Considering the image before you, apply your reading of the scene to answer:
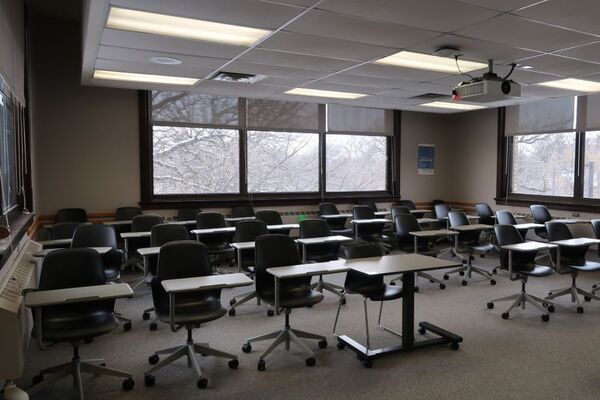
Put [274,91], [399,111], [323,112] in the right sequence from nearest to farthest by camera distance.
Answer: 1. [274,91]
2. [323,112]
3. [399,111]

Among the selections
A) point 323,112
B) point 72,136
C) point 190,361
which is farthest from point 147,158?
point 190,361

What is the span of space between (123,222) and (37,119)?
198 cm

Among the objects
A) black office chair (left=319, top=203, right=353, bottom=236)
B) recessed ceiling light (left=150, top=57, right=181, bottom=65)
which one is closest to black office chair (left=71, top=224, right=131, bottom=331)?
recessed ceiling light (left=150, top=57, right=181, bottom=65)

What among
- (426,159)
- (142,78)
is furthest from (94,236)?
(426,159)

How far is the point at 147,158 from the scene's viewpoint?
7477 mm

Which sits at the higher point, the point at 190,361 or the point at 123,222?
the point at 123,222

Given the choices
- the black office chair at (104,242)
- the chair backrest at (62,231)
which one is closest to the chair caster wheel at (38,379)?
the black office chair at (104,242)

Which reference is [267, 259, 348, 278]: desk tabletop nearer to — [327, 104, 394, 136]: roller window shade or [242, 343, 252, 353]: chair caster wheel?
[242, 343, 252, 353]: chair caster wheel

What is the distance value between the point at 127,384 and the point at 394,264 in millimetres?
2258

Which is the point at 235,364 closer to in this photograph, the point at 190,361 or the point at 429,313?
the point at 190,361

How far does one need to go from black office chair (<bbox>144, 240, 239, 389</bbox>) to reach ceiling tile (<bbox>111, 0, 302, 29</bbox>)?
1.88m

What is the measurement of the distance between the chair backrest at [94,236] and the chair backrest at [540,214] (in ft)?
22.4

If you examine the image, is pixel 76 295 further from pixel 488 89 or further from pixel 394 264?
pixel 488 89

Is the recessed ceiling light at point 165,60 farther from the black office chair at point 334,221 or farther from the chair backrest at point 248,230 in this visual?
the black office chair at point 334,221
